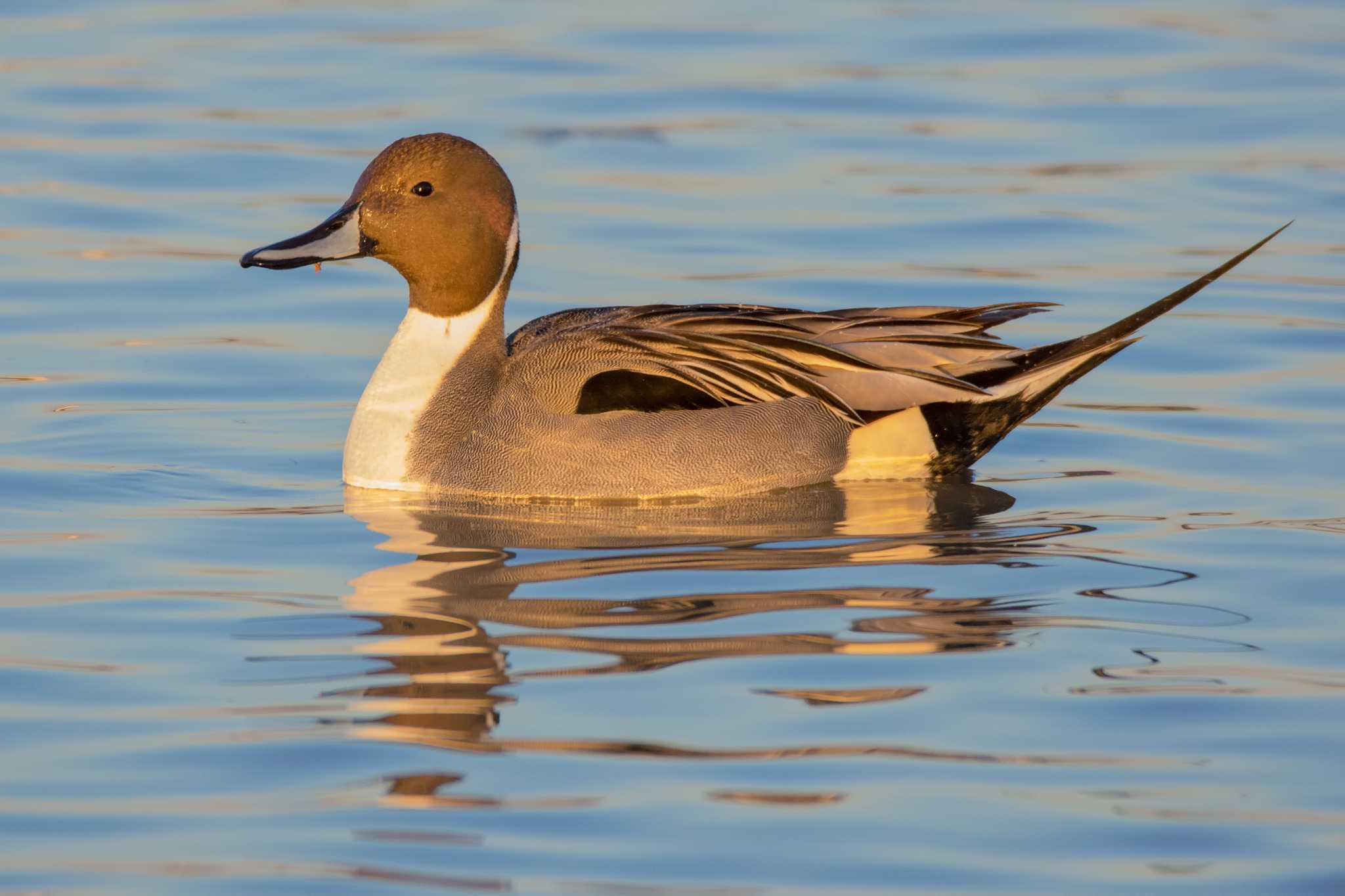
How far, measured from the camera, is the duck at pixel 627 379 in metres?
7.22

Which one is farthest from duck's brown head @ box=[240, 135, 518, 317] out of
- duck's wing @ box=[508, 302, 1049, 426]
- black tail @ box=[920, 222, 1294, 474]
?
black tail @ box=[920, 222, 1294, 474]

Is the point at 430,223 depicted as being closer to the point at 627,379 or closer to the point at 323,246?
the point at 323,246

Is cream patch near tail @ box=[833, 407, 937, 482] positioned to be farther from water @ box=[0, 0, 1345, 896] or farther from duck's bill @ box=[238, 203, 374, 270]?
duck's bill @ box=[238, 203, 374, 270]

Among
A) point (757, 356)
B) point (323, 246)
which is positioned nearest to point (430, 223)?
point (323, 246)

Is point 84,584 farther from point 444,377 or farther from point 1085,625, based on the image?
point 1085,625

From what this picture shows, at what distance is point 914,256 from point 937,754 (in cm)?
574

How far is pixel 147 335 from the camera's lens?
9.30 metres

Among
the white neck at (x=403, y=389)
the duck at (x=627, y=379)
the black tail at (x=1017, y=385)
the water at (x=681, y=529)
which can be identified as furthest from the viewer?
the black tail at (x=1017, y=385)

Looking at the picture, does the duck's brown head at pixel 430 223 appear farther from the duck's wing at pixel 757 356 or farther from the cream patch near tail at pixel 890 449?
the cream patch near tail at pixel 890 449

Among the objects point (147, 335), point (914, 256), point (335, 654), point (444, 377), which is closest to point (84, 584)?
point (335, 654)

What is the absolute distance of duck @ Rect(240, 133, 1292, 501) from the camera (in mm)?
7223

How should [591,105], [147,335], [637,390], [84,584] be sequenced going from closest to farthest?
Result: [84,584] → [637,390] → [147,335] → [591,105]

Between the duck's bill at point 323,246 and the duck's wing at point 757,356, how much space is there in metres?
0.64

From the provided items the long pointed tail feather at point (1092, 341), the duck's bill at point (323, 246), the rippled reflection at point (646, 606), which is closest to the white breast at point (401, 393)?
the rippled reflection at point (646, 606)
